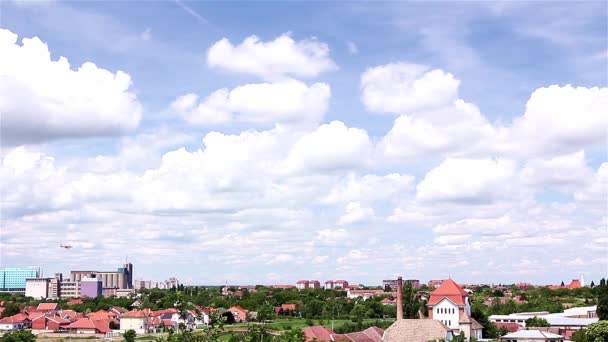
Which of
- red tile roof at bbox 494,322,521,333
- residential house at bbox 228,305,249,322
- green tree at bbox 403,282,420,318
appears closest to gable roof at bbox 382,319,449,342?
green tree at bbox 403,282,420,318

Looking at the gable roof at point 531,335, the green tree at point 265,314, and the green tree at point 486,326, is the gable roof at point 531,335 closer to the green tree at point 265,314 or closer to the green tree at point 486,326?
the green tree at point 486,326

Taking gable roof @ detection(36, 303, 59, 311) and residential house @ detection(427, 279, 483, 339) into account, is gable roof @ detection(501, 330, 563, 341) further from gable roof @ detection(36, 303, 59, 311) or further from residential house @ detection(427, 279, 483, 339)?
gable roof @ detection(36, 303, 59, 311)

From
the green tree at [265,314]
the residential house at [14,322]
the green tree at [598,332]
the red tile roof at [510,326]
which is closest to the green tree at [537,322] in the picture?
the red tile roof at [510,326]

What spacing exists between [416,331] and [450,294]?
1256 cm

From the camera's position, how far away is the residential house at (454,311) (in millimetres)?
76000

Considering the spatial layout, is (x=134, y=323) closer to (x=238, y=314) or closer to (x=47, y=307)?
(x=238, y=314)

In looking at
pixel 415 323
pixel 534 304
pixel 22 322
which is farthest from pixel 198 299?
pixel 415 323

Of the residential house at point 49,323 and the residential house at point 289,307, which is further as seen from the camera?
the residential house at point 289,307

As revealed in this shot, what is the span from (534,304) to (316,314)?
40439 millimetres

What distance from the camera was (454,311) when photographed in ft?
253

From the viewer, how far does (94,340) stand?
9819cm

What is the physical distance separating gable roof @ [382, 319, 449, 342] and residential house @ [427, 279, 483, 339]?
8.16 meters

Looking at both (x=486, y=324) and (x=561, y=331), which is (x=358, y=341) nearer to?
(x=486, y=324)

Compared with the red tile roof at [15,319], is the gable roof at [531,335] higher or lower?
higher
